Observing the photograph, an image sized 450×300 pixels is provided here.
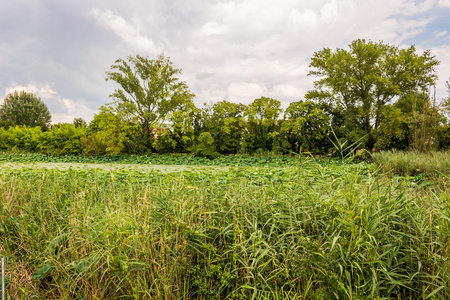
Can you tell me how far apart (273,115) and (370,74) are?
16.1 ft

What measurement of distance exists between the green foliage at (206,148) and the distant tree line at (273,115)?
0.16 feet

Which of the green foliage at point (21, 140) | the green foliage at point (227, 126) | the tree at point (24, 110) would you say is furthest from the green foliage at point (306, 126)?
the tree at point (24, 110)

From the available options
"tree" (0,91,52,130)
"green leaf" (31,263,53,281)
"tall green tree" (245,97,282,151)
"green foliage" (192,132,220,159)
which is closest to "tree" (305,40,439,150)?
"tall green tree" (245,97,282,151)

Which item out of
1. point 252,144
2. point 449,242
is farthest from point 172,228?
point 252,144

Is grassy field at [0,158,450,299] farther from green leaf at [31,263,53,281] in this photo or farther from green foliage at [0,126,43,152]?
green foliage at [0,126,43,152]

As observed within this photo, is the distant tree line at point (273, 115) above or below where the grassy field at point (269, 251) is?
above

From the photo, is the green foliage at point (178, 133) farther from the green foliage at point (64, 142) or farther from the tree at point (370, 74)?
the tree at point (370, 74)

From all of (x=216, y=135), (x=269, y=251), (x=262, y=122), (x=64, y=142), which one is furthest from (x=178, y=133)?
(x=269, y=251)

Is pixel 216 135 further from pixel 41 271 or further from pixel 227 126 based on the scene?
pixel 41 271

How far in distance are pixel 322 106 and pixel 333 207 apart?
13112 millimetres

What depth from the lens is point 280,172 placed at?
5.87m

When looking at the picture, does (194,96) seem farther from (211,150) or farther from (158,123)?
(211,150)

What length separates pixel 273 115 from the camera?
14305 millimetres

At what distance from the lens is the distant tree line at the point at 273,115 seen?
1304 cm
